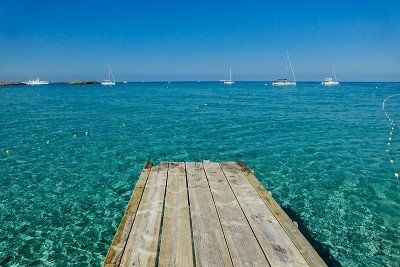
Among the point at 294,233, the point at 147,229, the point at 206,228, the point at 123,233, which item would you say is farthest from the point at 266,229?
the point at 123,233

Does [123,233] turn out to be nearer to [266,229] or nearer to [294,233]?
[266,229]

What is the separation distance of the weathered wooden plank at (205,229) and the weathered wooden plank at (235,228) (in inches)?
4.5

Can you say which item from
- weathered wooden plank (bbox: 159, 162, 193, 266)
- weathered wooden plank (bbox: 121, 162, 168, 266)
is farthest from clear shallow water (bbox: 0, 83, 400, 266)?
weathered wooden plank (bbox: 159, 162, 193, 266)

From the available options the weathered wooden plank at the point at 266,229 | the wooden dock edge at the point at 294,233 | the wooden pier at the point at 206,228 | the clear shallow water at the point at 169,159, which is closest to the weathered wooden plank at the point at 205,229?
the wooden pier at the point at 206,228

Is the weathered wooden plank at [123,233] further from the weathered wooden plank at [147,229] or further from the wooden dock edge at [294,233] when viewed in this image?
the wooden dock edge at [294,233]

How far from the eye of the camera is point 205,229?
561 centimetres

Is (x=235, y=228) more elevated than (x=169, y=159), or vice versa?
(x=235, y=228)

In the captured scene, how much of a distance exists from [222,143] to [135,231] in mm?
16311

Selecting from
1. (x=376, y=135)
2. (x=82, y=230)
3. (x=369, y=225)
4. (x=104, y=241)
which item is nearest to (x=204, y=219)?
(x=104, y=241)

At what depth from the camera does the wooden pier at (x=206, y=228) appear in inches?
186

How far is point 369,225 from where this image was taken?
9930 mm

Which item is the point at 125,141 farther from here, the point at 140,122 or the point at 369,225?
the point at 369,225

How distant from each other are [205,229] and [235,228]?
1.88ft

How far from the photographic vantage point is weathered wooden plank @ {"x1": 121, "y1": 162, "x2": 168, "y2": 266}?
4.73 metres
